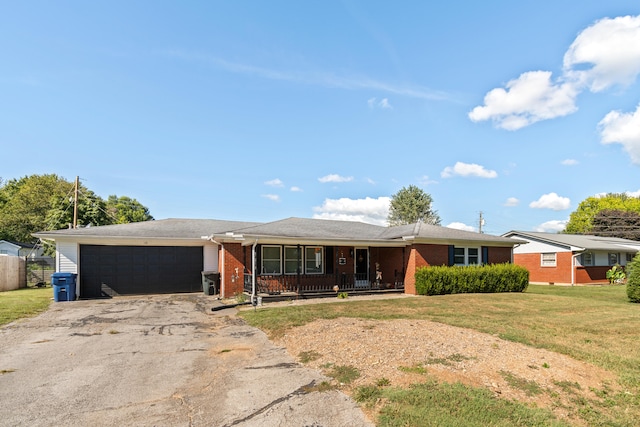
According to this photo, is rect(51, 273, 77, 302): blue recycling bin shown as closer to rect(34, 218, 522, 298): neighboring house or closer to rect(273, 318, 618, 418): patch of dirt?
rect(34, 218, 522, 298): neighboring house

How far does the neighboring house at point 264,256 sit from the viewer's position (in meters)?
16.4

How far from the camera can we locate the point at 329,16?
47.9 ft

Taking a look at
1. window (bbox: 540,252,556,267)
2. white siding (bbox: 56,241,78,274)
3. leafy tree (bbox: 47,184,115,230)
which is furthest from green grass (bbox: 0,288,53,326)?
window (bbox: 540,252,556,267)

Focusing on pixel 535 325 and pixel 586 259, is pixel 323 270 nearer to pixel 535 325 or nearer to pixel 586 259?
pixel 535 325

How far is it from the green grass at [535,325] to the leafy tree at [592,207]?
2125 inches

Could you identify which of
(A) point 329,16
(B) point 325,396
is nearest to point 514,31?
(A) point 329,16

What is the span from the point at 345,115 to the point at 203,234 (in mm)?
10128

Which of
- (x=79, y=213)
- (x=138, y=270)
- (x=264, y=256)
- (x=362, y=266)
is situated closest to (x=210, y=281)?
(x=264, y=256)

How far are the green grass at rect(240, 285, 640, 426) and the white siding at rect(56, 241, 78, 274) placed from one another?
33.5 feet

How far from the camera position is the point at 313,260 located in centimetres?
1769

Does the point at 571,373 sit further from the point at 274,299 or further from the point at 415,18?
the point at 415,18

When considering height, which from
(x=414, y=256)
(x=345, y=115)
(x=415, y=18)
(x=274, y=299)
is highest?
(x=415, y=18)

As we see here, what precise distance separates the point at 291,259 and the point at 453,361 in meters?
11.6

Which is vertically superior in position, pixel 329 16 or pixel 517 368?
pixel 329 16
